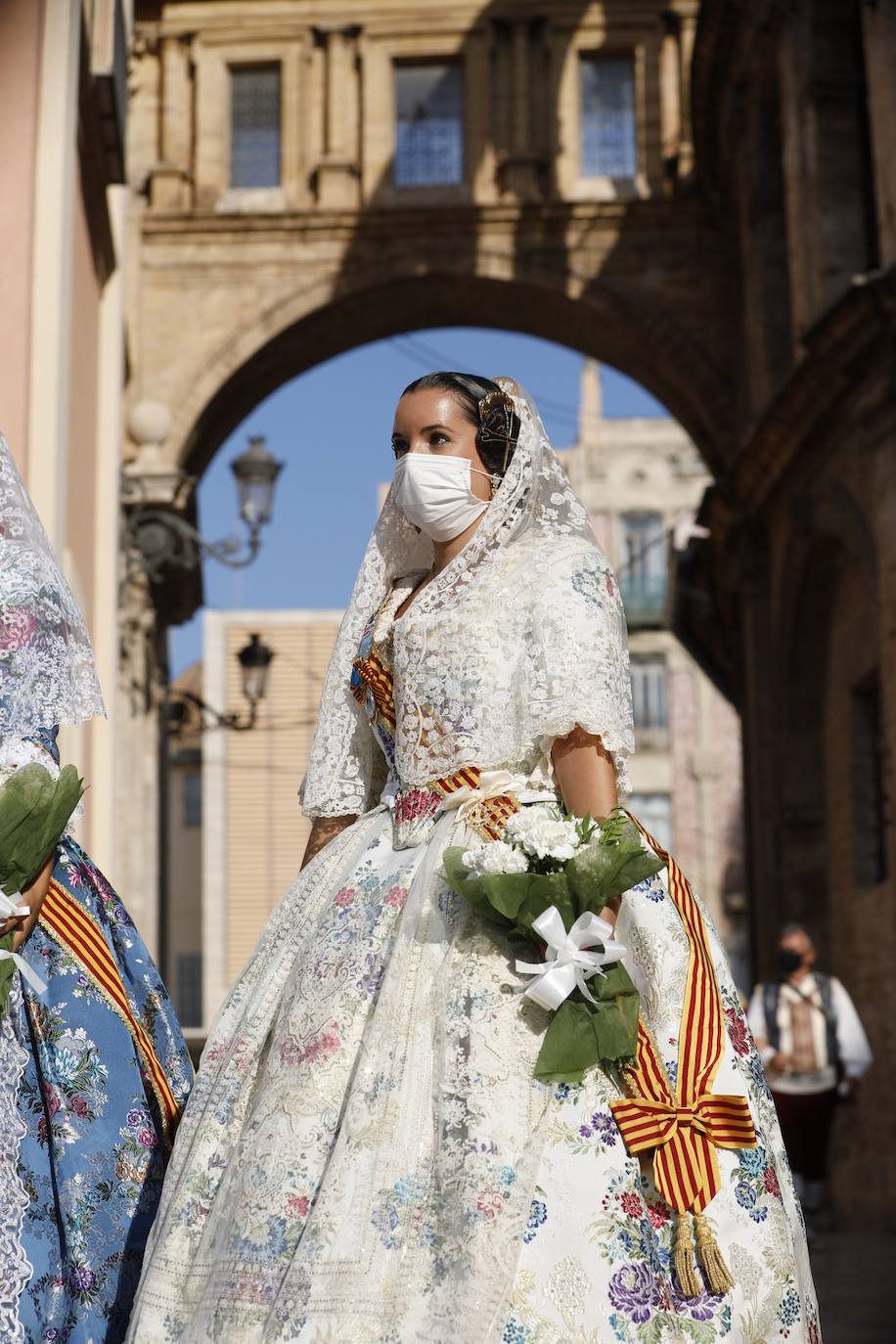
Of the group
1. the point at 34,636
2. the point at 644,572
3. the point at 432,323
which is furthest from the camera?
the point at 644,572

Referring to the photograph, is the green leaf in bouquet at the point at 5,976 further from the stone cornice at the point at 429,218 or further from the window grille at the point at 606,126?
the window grille at the point at 606,126

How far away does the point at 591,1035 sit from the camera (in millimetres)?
3457

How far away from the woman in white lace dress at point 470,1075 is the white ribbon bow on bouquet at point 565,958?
0.07 metres

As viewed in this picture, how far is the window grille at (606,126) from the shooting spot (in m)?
21.0

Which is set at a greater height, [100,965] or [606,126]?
[606,126]

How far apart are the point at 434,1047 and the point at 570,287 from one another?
696 inches

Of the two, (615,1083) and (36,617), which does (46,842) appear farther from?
(615,1083)

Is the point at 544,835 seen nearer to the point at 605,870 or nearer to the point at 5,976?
the point at 605,870

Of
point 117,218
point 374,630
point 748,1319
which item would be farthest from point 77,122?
point 748,1319

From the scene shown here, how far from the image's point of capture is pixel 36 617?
4.11 m

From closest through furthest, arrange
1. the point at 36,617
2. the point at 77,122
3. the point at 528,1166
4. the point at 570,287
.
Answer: the point at 528,1166, the point at 36,617, the point at 77,122, the point at 570,287

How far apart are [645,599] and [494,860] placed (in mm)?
43171

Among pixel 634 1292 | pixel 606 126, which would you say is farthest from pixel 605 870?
pixel 606 126

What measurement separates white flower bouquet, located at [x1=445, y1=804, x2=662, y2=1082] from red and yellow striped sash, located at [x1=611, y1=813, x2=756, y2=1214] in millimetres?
70
